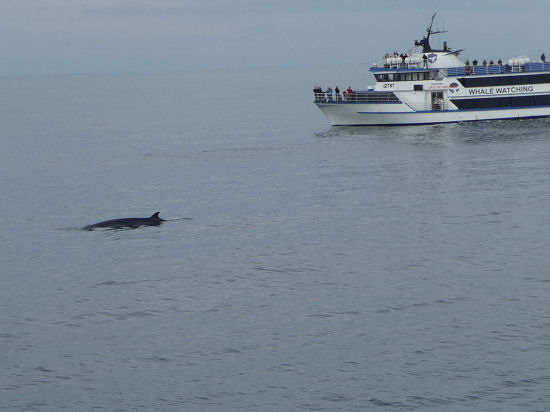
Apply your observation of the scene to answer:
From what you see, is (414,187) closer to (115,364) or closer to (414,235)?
(414,235)

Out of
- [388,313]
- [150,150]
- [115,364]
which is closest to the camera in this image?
[115,364]

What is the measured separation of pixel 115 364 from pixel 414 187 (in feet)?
103

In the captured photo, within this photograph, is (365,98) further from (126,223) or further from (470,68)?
(126,223)

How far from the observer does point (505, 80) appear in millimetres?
87000

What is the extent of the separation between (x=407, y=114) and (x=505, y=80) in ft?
33.2

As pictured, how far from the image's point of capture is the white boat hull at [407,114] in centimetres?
8700

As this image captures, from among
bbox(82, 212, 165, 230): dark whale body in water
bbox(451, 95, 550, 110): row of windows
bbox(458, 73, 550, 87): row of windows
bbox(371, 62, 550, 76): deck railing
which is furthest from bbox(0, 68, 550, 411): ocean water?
bbox(451, 95, 550, 110): row of windows

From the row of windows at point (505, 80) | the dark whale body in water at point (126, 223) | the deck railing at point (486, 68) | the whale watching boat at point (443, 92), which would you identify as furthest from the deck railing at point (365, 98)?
the dark whale body in water at point (126, 223)

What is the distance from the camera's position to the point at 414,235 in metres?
37.9

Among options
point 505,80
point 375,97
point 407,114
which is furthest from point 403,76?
point 505,80

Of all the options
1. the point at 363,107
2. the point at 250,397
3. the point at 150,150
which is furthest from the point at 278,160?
the point at 250,397

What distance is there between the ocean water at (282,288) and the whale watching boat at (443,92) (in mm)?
24318

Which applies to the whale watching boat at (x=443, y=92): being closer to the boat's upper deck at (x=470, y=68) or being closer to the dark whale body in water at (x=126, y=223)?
the boat's upper deck at (x=470, y=68)

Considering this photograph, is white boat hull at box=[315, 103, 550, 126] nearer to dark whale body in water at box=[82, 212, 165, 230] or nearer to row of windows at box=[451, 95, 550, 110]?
row of windows at box=[451, 95, 550, 110]
